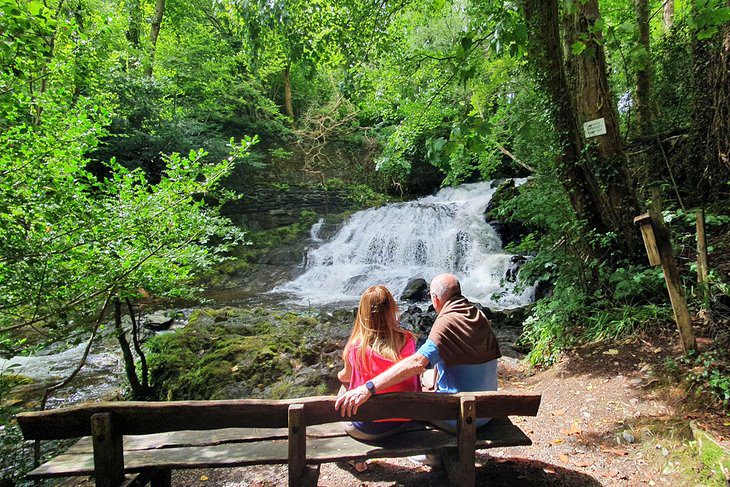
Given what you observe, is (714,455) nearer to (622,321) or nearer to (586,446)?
(586,446)

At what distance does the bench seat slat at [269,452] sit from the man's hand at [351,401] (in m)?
0.36

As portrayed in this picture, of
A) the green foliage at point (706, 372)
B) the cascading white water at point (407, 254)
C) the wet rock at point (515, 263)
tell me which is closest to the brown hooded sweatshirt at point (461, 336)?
the green foliage at point (706, 372)

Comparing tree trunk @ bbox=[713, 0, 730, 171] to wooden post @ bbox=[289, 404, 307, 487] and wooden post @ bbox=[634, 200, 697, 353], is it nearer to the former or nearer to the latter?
wooden post @ bbox=[634, 200, 697, 353]

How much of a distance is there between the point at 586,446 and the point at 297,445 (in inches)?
91.9

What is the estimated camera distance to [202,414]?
1.97 metres

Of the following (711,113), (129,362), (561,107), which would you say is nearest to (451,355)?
(561,107)

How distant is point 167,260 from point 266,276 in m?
8.22

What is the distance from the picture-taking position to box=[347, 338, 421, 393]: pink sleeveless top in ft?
7.45

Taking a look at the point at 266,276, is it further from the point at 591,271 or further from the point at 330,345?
the point at 591,271

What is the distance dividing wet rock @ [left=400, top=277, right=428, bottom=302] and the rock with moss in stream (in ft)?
9.61

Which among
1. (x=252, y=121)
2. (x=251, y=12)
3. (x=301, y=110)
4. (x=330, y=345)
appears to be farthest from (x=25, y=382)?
(x=301, y=110)

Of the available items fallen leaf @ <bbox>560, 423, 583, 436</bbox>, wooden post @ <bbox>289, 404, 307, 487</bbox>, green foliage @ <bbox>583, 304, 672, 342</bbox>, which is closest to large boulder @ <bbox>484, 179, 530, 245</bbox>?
green foliage @ <bbox>583, 304, 672, 342</bbox>

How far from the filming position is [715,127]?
465cm

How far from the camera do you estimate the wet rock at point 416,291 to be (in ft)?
32.4
